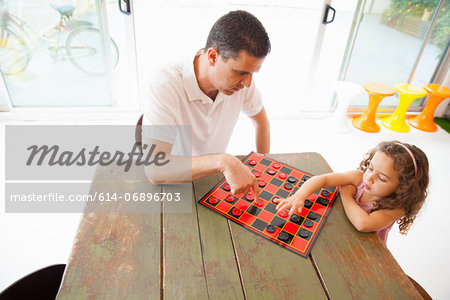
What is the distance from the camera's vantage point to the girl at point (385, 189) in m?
1.14

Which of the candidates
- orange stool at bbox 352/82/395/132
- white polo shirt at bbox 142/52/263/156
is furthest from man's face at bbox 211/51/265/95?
orange stool at bbox 352/82/395/132

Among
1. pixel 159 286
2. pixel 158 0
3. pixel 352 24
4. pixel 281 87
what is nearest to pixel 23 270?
pixel 159 286

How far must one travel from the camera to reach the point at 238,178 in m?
1.15

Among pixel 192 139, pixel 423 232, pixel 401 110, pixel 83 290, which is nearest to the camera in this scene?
pixel 83 290

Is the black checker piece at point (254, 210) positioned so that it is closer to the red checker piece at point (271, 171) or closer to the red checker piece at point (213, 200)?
the red checker piece at point (213, 200)

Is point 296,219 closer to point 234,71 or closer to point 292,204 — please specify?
point 292,204

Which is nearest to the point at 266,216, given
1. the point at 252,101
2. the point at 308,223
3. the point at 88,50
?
the point at 308,223

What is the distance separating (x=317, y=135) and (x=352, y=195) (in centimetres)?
199

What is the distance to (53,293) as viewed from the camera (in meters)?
1.15

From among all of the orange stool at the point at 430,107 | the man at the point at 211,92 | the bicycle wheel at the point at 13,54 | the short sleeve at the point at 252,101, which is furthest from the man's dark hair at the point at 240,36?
the orange stool at the point at 430,107

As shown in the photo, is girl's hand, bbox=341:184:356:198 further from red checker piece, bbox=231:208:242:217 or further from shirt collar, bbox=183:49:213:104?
shirt collar, bbox=183:49:213:104

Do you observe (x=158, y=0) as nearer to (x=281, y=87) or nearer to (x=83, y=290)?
(x=281, y=87)

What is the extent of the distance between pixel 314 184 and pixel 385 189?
0.89ft

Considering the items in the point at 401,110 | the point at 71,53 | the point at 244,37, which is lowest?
the point at 401,110
